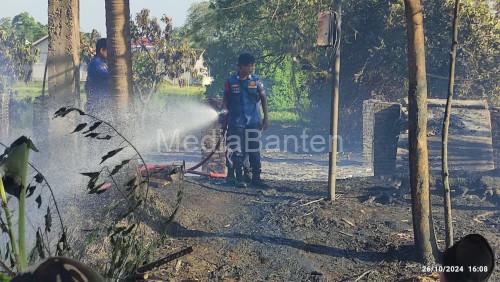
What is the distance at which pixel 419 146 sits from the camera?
20.2 ft

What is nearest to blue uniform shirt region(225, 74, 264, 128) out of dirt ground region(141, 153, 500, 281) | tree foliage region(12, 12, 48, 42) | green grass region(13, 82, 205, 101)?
dirt ground region(141, 153, 500, 281)

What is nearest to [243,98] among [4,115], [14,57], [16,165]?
[16,165]

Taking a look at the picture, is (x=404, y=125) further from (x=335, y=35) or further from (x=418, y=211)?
(x=418, y=211)

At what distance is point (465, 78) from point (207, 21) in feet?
23.2

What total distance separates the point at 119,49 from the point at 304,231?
133 inches

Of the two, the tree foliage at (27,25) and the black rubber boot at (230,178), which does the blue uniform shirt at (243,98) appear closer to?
the black rubber boot at (230,178)

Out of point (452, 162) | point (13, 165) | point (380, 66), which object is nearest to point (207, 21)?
point (380, 66)

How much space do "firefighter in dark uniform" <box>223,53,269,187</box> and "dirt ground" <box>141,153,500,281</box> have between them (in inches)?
19.4

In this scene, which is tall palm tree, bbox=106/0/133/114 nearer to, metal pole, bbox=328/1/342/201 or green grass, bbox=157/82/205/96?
metal pole, bbox=328/1/342/201

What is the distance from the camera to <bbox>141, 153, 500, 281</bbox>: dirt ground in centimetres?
601

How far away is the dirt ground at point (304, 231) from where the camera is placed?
601 cm

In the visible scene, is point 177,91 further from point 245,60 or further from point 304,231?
point 304,231

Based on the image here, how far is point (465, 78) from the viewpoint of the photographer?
55.3 feet

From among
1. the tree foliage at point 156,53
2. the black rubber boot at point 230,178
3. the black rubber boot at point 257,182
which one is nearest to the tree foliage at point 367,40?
the tree foliage at point 156,53
